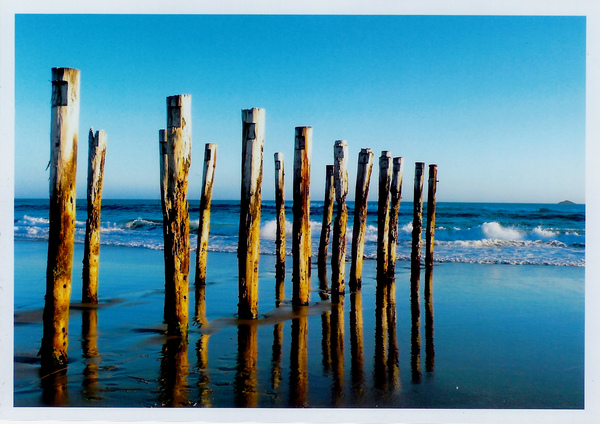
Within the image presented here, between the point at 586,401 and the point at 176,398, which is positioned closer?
the point at 176,398

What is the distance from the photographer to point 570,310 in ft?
27.1

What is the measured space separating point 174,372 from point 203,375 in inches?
12.1

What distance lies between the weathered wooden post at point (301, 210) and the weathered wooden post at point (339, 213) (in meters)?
0.79

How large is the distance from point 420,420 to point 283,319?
9.12 ft

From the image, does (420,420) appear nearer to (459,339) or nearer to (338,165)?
(459,339)

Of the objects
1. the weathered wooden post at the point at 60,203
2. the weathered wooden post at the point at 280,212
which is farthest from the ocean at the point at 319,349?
the weathered wooden post at the point at 60,203

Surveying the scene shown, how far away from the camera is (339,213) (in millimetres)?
8469

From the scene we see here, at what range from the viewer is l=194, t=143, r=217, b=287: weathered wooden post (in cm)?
893

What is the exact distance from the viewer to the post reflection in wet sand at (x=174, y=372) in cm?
457

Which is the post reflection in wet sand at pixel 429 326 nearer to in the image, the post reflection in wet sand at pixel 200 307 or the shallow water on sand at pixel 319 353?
the shallow water on sand at pixel 319 353

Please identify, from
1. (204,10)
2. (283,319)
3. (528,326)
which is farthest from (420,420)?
(204,10)

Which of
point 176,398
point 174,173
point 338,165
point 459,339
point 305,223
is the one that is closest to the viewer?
point 176,398

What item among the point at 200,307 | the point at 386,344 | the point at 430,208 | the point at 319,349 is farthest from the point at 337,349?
the point at 430,208

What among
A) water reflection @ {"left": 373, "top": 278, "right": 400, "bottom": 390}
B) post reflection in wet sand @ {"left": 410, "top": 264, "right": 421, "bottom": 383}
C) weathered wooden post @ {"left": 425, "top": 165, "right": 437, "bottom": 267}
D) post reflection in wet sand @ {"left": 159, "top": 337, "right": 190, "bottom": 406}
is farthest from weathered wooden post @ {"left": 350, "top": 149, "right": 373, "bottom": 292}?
post reflection in wet sand @ {"left": 159, "top": 337, "right": 190, "bottom": 406}
